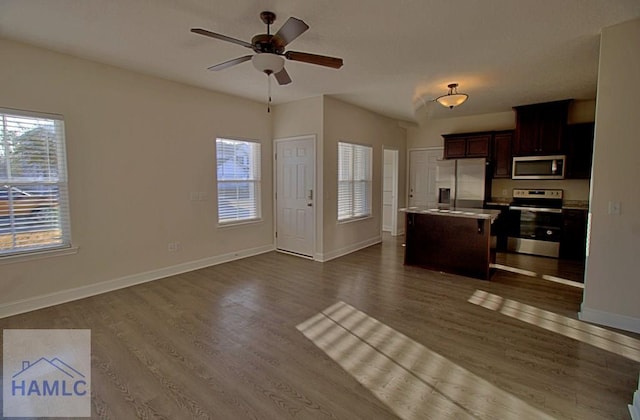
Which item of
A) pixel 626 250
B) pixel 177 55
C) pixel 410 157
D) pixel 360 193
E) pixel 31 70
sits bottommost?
pixel 626 250

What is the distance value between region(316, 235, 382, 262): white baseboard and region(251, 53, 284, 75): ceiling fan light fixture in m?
3.29

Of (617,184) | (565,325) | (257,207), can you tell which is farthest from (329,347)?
(257,207)

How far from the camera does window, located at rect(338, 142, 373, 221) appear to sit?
5777 mm

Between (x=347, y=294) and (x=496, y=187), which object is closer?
(x=347, y=294)

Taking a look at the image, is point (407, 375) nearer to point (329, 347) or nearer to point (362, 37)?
point (329, 347)

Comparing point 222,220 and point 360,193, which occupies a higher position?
point 360,193

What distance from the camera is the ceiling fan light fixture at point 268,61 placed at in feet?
8.40

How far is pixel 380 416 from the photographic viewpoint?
189cm

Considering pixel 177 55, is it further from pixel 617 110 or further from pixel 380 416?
pixel 617 110

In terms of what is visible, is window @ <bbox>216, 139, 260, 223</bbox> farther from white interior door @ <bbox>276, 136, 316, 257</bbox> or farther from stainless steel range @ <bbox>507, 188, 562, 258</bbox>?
stainless steel range @ <bbox>507, 188, 562, 258</bbox>

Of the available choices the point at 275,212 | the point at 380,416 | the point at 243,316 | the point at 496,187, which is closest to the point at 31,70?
the point at 243,316

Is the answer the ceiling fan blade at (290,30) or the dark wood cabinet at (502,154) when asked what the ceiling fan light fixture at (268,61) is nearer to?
the ceiling fan blade at (290,30)

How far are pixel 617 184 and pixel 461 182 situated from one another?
3.55 metres

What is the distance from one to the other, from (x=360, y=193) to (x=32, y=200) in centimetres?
482
